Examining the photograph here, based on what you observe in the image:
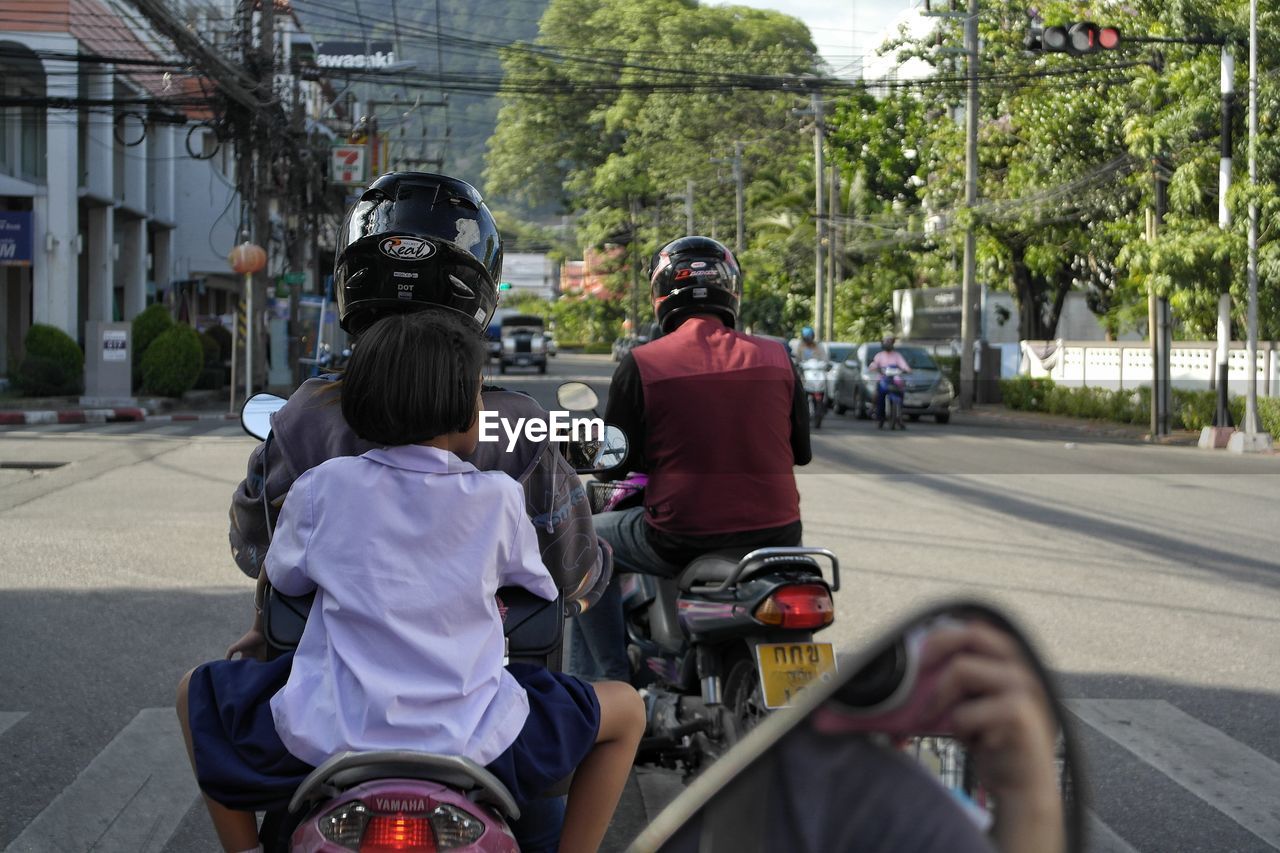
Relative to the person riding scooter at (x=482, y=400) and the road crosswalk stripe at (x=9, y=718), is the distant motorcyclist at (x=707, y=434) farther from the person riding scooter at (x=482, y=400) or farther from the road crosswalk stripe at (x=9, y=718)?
the road crosswalk stripe at (x=9, y=718)

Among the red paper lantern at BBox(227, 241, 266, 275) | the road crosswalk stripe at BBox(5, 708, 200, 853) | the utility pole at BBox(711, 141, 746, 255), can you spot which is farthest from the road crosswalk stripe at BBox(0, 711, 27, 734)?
the utility pole at BBox(711, 141, 746, 255)

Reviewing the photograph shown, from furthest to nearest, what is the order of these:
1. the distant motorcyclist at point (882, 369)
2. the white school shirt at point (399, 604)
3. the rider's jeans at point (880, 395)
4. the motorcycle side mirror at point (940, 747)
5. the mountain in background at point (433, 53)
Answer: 1. the mountain in background at point (433, 53)
2. the rider's jeans at point (880, 395)
3. the distant motorcyclist at point (882, 369)
4. the white school shirt at point (399, 604)
5. the motorcycle side mirror at point (940, 747)

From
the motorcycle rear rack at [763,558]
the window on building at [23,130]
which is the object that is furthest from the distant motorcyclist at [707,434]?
the window on building at [23,130]

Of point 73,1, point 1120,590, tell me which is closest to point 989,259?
point 73,1

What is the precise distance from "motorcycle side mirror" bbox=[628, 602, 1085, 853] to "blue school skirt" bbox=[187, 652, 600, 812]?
136cm

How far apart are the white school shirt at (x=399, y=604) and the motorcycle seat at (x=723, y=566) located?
1592mm

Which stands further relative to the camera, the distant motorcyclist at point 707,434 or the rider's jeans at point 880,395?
the rider's jeans at point 880,395

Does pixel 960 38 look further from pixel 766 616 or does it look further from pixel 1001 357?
pixel 766 616

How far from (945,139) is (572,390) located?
105 feet

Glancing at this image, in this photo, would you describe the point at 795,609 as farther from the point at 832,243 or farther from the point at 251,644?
the point at 832,243

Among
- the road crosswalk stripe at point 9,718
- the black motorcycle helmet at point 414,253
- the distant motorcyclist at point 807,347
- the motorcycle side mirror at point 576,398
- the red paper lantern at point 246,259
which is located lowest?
the road crosswalk stripe at point 9,718

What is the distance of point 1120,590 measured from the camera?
848 centimetres

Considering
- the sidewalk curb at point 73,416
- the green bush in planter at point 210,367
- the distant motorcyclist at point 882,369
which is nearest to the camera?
the sidewalk curb at point 73,416

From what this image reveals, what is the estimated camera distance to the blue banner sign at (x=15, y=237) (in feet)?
89.9
